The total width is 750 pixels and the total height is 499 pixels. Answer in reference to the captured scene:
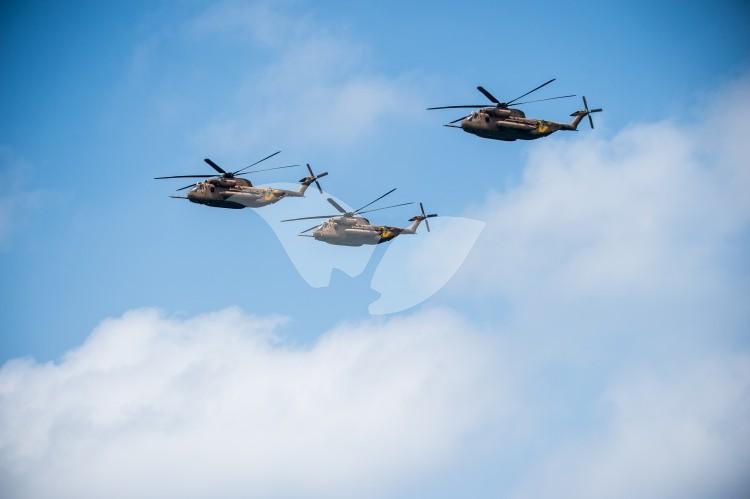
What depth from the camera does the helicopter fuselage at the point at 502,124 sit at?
484 feet

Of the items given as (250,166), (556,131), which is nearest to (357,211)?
(250,166)

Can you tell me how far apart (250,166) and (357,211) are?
1556cm

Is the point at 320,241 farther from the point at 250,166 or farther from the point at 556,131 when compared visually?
the point at 556,131

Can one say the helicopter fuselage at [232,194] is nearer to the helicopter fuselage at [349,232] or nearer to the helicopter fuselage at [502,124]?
the helicopter fuselage at [349,232]

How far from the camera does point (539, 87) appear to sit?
472ft

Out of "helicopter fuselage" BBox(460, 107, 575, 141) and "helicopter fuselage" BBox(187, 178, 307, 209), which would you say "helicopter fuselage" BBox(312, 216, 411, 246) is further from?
"helicopter fuselage" BBox(460, 107, 575, 141)

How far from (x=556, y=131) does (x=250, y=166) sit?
A: 4069 centimetres

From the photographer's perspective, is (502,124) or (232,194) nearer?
(502,124)

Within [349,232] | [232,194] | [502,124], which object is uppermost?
[232,194]

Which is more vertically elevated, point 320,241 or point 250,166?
point 250,166

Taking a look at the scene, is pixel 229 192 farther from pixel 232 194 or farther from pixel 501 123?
pixel 501 123

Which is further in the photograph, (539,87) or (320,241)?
(320,241)

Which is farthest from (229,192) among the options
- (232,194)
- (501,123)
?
(501,123)

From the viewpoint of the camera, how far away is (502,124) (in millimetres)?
147375
